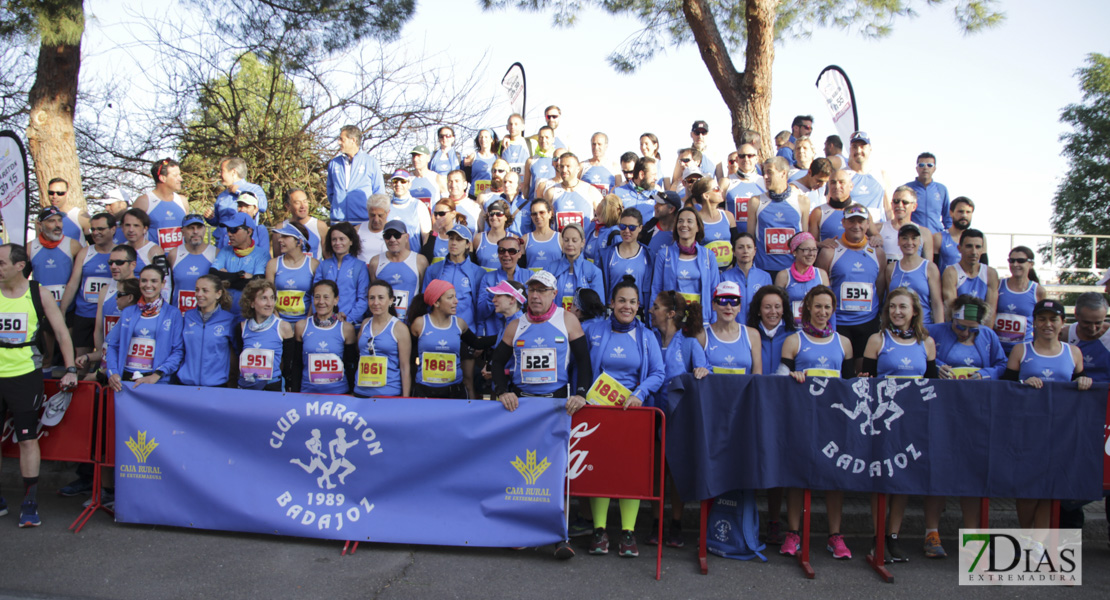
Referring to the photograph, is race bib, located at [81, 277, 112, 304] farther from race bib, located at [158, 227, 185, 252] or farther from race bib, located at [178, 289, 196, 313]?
race bib, located at [178, 289, 196, 313]

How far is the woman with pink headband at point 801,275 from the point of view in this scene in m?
6.63

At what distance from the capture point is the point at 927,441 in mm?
5273

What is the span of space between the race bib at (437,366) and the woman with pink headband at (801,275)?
9.70ft

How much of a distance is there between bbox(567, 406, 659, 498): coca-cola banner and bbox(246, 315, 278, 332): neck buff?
271cm

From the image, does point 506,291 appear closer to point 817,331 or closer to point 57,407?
point 817,331

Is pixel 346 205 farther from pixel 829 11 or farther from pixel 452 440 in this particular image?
pixel 829 11

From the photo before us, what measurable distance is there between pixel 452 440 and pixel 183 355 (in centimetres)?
265

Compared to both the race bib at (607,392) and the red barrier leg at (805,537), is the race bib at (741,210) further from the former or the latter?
the red barrier leg at (805,537)

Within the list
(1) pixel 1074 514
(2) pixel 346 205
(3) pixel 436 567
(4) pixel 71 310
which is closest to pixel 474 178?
(2) pixel 346 205

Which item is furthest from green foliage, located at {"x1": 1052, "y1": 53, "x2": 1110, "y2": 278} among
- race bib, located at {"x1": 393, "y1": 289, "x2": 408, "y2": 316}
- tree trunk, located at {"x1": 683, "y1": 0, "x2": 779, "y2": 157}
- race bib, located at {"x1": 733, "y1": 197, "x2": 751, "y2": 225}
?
race bib, located at {"x1": 393, "y1": 289, "x2": 408, "y2": 316}

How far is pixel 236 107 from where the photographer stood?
1429 cm

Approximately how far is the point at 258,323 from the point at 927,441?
519 centimetres
